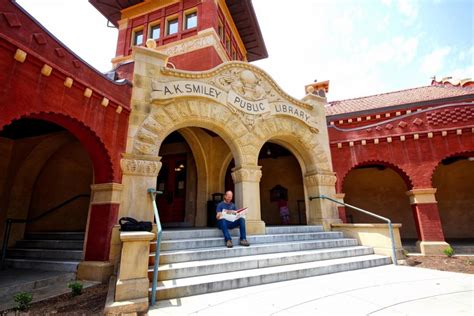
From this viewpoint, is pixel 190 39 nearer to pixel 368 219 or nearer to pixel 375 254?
pixel 375 254

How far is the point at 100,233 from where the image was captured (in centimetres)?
536

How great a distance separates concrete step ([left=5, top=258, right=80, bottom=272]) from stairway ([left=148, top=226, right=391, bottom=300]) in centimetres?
209

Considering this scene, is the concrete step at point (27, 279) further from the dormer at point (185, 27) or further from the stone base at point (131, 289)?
the dormer at point (185, 27)

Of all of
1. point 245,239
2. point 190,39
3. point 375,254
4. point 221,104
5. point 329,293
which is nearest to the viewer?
point 329,293

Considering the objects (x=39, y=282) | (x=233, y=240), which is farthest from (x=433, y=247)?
(x=39, y=282)

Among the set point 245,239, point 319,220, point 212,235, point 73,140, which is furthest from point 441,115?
point 73,140

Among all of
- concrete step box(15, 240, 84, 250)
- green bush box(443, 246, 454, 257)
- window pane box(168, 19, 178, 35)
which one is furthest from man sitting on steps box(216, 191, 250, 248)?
window pane box(168, 19, 178, 35)

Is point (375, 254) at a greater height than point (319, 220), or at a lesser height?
lesser

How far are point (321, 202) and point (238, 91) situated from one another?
15.8 ft

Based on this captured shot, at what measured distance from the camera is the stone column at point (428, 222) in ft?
26.4

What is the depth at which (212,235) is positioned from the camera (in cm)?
611

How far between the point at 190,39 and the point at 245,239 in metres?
9.82

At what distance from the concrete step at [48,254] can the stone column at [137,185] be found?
63.8 inches

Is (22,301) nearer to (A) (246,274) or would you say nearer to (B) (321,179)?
(A) (246,274)
